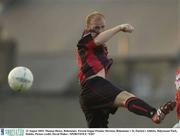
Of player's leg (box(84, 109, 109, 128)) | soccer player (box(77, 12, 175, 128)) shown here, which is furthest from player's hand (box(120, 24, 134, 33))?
Answer: player's leg (box(84, 109, 109, 128))

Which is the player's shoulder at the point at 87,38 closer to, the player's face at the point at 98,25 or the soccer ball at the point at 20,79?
the player's face at the point at 98,25

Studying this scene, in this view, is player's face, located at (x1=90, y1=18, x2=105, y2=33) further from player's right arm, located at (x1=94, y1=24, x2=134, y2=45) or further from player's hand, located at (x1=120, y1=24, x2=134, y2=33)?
player's hand, located at (x1=120, y1=24, x2=134, y2=33)

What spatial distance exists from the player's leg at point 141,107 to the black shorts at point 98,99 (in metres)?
0.08

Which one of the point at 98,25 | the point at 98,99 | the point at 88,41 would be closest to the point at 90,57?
the point at 88,41

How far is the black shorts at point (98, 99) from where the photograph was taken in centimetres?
825

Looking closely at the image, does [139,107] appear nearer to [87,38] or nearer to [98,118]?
[98,118]

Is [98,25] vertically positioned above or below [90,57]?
above

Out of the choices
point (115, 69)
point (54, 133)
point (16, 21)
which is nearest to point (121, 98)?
point (54, 133)

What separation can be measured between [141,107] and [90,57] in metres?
0.82

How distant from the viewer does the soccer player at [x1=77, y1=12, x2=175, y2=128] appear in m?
8.21

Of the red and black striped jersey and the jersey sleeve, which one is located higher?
the jersey sleeve

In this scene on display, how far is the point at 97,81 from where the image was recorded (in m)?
8.32

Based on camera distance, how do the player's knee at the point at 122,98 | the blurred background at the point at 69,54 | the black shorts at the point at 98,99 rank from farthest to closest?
the blurred background at the point at 69,54
the black shorts at the point at 98,99
the player's knee at the point at 122,98

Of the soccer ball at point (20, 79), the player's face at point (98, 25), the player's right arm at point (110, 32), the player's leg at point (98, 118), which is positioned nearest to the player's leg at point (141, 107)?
the player's leg at point (98, 118)
